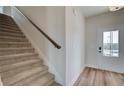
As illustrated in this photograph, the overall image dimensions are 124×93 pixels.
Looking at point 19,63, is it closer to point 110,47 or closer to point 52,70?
point 52,70

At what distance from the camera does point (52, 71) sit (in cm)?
325

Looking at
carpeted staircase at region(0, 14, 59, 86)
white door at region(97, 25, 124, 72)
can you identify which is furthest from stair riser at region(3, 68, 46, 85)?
white door at region(97, 25, 124, 72)

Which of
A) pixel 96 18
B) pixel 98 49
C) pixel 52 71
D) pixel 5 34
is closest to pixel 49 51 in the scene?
pixel 52 71

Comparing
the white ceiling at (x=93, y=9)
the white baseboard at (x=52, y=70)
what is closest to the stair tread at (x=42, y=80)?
the white baseboard at (x=52, y=70)

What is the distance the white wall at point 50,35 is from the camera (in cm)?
303

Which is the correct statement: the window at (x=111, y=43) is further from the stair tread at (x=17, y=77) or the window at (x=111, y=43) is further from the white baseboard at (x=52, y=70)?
the stair tread at (x=17, y=77)

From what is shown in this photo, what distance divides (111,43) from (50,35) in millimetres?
3007

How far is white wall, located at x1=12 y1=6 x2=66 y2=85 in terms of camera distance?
303cm

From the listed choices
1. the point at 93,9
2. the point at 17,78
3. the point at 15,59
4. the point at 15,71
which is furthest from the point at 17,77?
the point at 93,9

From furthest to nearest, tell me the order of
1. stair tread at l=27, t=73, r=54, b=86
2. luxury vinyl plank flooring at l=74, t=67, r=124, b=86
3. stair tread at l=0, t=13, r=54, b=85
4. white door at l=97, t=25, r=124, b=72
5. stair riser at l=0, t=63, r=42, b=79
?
white door at l=97, t=25, r=124, b=72 → luxury vinyl plank flooring at l=74, t=67, r=124, b=86 → stair tread at l=27, t=73, r=54, b=86 → stair tread at l=0, t=13, r=54, b=85 → stair riser at l=0, t=63, r=42, b=79

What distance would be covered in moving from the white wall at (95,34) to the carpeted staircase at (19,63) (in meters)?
3.04

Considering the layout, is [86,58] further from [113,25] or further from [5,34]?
[5,34]

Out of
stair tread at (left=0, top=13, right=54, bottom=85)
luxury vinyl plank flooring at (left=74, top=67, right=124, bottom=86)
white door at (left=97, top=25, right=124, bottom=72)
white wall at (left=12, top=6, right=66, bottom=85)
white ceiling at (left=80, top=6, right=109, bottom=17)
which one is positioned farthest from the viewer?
white door at (left=97, top=25, right=124, bottom=72)

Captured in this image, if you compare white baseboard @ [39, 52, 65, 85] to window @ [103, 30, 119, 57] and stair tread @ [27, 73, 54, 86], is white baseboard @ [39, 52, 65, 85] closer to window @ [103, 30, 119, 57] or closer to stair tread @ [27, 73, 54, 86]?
stair tread @ [27, 73, 54, 86]
